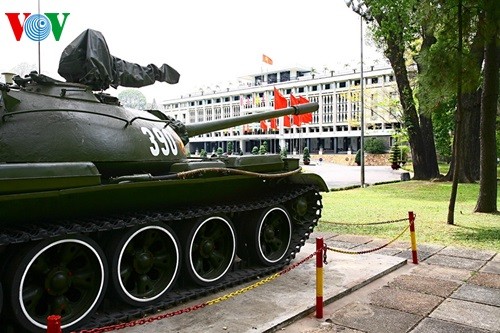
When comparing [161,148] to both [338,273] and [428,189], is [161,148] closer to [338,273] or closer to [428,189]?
[338,273]

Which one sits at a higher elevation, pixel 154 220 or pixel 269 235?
pixel 154 220

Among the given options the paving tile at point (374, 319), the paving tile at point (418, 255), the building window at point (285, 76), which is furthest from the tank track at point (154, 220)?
the building window at point (285, 76)


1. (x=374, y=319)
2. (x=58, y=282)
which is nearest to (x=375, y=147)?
(x=374, y=319)

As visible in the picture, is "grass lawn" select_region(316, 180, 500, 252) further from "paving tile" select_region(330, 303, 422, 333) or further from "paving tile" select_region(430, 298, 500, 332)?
"paving tile" select_region(330, 303, 422, 333)

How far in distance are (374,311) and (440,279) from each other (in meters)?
1.85

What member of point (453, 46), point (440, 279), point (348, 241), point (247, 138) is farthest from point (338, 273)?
point (247, 138)

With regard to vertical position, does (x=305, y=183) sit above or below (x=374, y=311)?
above

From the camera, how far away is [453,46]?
37.1ft

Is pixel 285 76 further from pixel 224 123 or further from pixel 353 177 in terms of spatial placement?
pixel 224 123

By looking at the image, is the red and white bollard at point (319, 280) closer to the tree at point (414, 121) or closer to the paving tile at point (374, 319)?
the paving tile at point (374, 319)

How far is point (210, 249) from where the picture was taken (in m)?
6.36

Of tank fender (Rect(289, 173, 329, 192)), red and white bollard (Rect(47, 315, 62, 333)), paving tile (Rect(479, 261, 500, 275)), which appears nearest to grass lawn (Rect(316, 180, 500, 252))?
paving tile (Rect(479, 261, 500, 275))

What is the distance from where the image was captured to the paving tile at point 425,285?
6.40 metres

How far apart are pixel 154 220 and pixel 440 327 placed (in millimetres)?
3258
